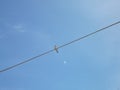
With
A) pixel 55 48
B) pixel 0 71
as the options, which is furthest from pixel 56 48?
pixel 0 71

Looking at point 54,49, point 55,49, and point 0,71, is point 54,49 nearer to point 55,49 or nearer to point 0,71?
point 55,49

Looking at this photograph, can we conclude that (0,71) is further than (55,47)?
No

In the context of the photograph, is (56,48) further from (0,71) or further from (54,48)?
(0,71)

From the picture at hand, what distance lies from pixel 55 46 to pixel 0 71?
5940mm

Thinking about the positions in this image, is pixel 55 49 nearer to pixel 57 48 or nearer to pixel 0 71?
pixel 57 48

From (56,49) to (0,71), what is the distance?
227 inches

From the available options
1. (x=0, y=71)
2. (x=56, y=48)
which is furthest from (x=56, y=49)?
(x=0, y=71)

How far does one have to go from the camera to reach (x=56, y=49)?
29859 mm

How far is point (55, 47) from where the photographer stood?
30.1 meters

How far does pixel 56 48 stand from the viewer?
2989cm

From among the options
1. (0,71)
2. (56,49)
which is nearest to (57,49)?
(56,49)

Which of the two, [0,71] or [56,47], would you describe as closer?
[0,71]

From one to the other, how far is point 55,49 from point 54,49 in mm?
281

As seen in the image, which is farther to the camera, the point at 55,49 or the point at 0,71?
the point at 55,49
